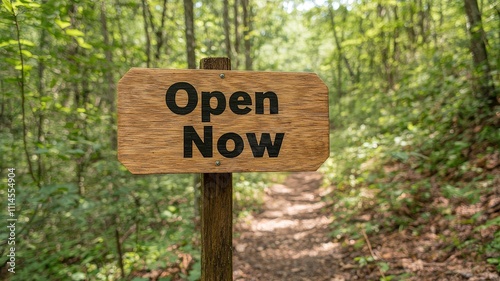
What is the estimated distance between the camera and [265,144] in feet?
5.04

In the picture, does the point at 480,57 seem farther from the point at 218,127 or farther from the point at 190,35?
the point at 218,127

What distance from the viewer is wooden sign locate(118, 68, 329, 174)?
144cm

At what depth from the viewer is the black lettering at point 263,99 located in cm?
155

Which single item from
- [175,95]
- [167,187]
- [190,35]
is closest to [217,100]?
[175,95]

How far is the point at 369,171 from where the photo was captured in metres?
6.73

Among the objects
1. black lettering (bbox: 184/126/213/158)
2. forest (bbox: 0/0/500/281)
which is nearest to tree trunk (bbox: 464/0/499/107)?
forest (bbox: 0/0/500/281)

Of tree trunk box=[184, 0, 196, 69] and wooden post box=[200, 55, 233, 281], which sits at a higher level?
tree trunk box=[184, 0, 196, 69]

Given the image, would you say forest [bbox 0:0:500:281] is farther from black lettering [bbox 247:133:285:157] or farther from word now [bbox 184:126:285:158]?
black lettering [bbox 247:133:285:157]

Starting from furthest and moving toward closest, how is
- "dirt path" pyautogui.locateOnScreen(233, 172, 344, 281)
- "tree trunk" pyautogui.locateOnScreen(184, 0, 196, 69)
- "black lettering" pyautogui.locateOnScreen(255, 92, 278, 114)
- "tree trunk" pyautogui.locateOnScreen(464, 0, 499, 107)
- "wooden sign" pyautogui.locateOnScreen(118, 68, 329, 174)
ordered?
"tree trunk" pyautogui.locateOnScreen(464, 0, 499, 107) < "tree trunk" pyautogui.locateOnScreen(184, 0, 196, 69) < "dirt path" pyautogui.locateOnScreen(233, 172, 344, 281) < "black lettering" pyautogui.locateOnScreen(255, 92, 278, 114) < "wooden sign" pyautogui.locateOnScreen(118, 68, 329, 174)

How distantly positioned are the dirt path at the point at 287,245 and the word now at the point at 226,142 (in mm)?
2889

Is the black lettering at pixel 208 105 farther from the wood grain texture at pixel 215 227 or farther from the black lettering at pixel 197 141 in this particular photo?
the wood grain texture at pixel 215 227

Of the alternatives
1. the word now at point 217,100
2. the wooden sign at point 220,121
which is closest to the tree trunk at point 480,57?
the wooden sign at point 220,121

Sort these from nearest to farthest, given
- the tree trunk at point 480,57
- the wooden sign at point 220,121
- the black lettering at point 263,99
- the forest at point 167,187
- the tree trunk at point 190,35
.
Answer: the wooden sign at point 220,121 → the black lettering at point 263,99 → the forest at point 167,187 → the tree trunk at point 190,35 → the tree trunk at point 480,57

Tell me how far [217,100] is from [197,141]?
0.23 meters
